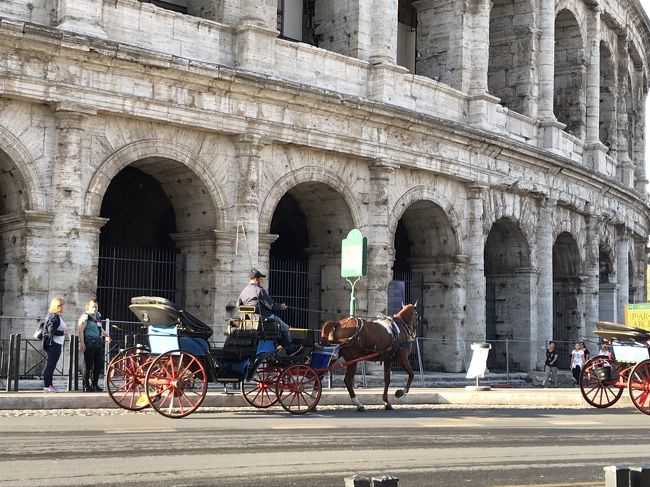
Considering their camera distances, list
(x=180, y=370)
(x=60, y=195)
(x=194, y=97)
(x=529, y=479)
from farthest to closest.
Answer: (x=194, y=97) < (x=60, y=195) < (x=180, y=370) < (x=529, y=479)

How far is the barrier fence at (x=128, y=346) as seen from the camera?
14562mm

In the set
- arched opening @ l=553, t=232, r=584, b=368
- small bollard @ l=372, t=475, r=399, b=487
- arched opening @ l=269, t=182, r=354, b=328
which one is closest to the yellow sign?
arched opening @ l=269, t=182, r=354, b=328

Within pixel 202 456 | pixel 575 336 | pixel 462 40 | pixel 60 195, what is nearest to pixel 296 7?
pixel 462 40

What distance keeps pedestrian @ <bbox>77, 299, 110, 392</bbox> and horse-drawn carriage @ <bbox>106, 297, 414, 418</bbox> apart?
3.54 feet

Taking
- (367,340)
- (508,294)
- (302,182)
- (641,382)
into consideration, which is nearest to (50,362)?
(367,340)

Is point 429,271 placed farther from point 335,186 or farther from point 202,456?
point 202,456

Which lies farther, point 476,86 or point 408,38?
point 408,38

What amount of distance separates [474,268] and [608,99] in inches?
487

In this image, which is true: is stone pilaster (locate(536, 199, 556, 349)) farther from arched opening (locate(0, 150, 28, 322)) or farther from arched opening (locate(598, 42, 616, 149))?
arched opening (locate(0, 150, 28, 322))

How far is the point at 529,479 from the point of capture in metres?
7.64

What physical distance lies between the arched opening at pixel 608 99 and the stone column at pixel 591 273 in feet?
16.0

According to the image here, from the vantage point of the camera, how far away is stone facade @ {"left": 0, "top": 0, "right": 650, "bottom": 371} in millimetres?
15969

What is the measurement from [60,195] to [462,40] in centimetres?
1128

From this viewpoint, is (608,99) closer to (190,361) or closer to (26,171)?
(26,171)
